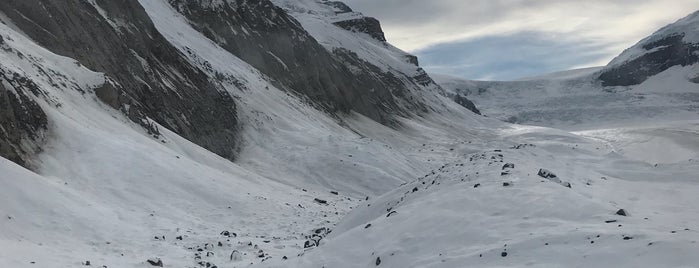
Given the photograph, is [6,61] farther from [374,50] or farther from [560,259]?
[374,50]

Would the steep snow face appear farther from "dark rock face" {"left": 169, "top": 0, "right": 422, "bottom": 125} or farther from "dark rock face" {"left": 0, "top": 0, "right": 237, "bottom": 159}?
"dark rock face" {"left": 0, "top": 0, "right": 237, "bottom": 159}

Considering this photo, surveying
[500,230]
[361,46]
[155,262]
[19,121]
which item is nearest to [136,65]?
[19,121]

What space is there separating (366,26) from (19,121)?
5487 inches

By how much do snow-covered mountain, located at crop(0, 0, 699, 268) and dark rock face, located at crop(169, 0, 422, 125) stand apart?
289 centimetres

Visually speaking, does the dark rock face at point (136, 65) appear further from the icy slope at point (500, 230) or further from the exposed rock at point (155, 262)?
the icy slope at point (500, 230)

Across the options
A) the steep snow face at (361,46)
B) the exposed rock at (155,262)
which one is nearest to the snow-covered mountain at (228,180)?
the exposed rock at (155,262)

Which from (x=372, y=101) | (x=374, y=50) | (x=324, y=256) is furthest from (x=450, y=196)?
(x=374, y=50)

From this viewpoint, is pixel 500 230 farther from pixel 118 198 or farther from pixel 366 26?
pixel 366 26

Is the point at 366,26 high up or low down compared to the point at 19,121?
up

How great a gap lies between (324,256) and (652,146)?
60.4 meters

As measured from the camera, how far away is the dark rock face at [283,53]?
63.4 metres

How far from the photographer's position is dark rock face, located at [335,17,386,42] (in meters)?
150

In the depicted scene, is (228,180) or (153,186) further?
(228,180)

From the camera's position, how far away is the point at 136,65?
35500mm
